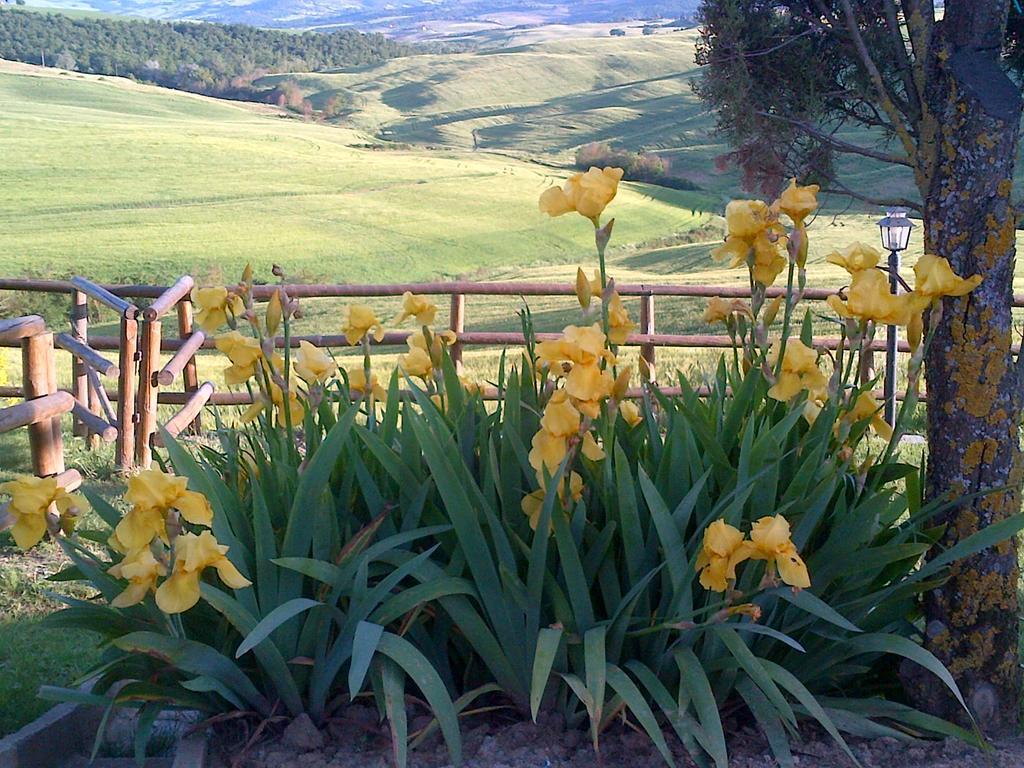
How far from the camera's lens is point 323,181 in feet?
173

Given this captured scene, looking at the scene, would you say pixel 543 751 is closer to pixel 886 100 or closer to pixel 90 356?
pixel 886 100

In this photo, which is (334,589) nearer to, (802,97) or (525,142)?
(802,97)

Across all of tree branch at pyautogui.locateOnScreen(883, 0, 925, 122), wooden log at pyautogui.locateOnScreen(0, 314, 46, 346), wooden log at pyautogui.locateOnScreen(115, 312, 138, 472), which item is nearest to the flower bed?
tree branch at pyautogui.locateOnScreen(883, 0, 925, 122)

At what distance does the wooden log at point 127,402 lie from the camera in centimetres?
543

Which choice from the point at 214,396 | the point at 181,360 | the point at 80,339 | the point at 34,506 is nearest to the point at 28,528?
the point at 34,506

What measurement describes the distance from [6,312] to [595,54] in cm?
8673

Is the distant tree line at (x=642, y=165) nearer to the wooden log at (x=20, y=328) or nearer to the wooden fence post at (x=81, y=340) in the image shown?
the wooden fence post at (x=81, y=340)

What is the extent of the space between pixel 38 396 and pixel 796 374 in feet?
10.7

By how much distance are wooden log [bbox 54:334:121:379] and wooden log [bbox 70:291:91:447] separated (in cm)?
50

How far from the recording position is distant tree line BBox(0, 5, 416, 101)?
8406cm

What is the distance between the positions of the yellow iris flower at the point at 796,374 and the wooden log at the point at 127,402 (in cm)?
398

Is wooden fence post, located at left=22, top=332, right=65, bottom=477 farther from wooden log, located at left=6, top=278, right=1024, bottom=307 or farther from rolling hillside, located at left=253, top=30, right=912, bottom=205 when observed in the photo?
rolling hillside, located at left=253, top=30, right=912, bottom=205

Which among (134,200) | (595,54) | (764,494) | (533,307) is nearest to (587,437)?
(764,494)

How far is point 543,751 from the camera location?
2.00 metres
